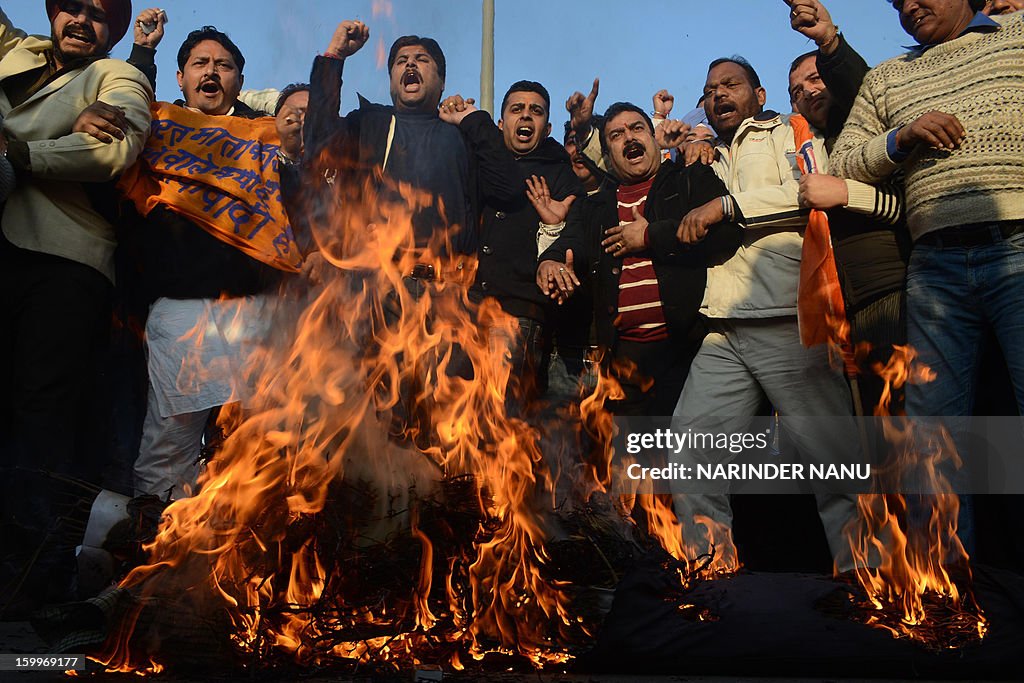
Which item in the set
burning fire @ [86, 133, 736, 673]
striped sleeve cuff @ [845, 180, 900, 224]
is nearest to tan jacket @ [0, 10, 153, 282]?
burning fire @ [86, 133, 736, 673]

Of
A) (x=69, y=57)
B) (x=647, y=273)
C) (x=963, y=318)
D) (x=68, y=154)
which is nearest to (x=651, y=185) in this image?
(x=647, y=273)

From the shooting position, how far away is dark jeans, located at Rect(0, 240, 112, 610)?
3.80 m

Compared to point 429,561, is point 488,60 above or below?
above

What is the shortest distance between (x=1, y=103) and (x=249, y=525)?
2.79m

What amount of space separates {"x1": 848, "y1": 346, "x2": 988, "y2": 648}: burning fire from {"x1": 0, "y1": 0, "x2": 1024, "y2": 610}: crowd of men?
101 millimetres

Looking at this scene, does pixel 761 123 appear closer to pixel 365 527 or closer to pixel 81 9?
pixel 365 527

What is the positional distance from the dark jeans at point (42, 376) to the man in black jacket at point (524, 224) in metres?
1.98

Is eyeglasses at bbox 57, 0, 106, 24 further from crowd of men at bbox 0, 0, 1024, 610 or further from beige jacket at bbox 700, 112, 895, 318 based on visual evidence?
beige jacket at bbox 700, 112, 895, 318

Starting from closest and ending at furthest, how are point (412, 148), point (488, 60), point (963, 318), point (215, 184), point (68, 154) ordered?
1. point (963, 318)
2. point (68, 154)
3. point (215, 184)
4. point (412, 148)
5. point (488, 60)

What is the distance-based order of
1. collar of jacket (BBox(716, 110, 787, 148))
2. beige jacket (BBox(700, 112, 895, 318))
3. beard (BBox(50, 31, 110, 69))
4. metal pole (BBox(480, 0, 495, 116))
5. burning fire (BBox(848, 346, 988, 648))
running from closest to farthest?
burning fire (BBox(848, 346, 988, 648))
beige jacket (BBox(700, 112, 895, 318))
beard (BBox(50, 31, 110, 69))
collar of jacket (BBox(716, 110, 787, 148))
metal pole (BBox(480, 0, 495, 116))

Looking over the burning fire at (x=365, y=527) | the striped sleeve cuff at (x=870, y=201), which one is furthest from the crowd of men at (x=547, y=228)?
the burning fire at (x=365, y=527)

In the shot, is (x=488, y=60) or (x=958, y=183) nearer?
(x=958, y=183)

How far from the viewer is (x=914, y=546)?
374 centimetres

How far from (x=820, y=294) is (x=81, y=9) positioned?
4151 mm
